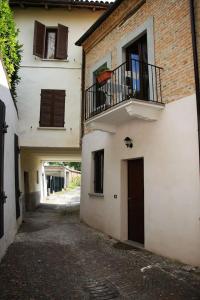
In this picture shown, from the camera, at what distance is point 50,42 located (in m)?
13.1

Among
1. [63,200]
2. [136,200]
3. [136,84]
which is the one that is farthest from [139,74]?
[63,200]

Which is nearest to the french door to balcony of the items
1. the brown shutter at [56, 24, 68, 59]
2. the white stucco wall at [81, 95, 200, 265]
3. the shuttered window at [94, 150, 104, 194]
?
the white stucco wall at [81, 95, 200, 265]

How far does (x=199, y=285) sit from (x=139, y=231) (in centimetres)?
329

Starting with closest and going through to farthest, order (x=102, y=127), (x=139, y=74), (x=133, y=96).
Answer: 1. (x=133, y=96)
2. (x=139, y=74)
3. (x=102, y=127)

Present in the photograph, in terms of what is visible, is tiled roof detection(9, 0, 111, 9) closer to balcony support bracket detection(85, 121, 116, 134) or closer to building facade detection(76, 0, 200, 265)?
building facade detection(76, 0, 200, 265)

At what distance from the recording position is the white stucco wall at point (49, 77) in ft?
40.1

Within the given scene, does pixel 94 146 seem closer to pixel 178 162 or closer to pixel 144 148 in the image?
pixel 144 148

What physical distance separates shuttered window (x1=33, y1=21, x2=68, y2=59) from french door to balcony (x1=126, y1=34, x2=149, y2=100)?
4744 millimetres

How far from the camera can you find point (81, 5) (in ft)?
41.5

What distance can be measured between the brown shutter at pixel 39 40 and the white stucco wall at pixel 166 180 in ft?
19.5

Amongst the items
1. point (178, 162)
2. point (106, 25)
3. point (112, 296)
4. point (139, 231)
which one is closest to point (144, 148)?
point (178, 162)

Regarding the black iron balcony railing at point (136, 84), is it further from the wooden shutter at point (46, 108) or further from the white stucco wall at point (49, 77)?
the wooden shutter at point (46, 108)

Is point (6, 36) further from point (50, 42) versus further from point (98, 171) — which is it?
point (98, 171)

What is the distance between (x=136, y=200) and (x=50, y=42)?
8758mm
